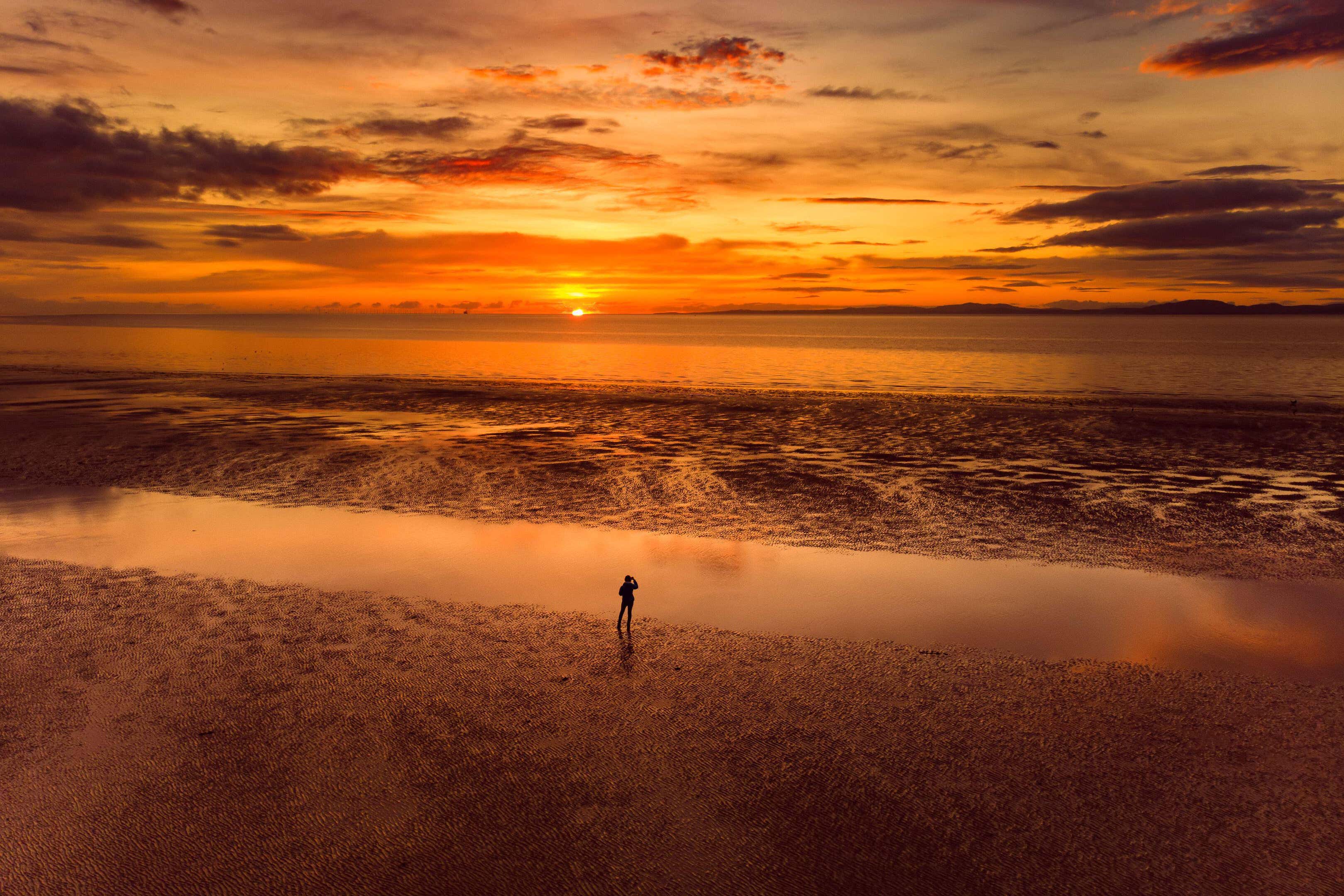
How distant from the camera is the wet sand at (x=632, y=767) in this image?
6.44m

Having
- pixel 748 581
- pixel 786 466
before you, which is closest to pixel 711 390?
pixel 786 466

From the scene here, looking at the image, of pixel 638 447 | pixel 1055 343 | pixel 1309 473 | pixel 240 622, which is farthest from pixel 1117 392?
pixel 1055 343

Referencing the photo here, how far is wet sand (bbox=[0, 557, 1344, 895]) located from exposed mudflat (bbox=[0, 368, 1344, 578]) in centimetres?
650

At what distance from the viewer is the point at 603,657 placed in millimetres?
10289

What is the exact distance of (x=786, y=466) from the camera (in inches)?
976

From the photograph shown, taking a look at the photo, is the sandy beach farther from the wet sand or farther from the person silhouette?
the person silhouette

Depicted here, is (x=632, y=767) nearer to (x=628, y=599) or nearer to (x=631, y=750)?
(x=631, y=750)

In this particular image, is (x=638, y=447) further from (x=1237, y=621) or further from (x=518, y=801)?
(x=518, y=801)

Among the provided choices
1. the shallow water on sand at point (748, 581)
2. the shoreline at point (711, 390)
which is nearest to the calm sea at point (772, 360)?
the shoreline at point (711, 390)

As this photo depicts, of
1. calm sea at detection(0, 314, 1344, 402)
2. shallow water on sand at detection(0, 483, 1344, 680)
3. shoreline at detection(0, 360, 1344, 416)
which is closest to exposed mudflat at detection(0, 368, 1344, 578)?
shoreline at detection(0, 360, 1344, 416)

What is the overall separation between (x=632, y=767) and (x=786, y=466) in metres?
17.5

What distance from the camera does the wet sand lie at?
6441mm

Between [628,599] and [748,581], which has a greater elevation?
[628,599]

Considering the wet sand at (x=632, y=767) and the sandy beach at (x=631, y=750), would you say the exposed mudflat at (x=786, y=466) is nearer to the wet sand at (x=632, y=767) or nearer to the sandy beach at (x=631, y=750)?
the sandy beach at (x=631, y=750)
